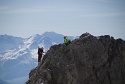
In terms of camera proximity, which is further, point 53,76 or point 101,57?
point 101,57

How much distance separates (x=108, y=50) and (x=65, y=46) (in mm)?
10222

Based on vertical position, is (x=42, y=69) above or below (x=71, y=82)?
above

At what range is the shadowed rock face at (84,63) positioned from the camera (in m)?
42.8

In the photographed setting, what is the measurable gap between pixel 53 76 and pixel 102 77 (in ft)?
36.3

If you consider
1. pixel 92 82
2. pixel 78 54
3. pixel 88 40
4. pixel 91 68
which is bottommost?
pixel 92 82

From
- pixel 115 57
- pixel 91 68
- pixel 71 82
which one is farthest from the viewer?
pixel 115 57

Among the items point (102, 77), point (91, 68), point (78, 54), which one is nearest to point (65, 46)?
point (78, 54)

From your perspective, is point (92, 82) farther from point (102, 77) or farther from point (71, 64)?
point (71, 64)

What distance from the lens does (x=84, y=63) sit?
45.6 m

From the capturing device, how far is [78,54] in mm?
46312

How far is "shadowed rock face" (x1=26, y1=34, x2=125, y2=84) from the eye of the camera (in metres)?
42.8

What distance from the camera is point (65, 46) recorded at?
47500 mm

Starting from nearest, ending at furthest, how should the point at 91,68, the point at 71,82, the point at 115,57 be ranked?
the point at 71,82
the point at 91,68
the point at 115,57

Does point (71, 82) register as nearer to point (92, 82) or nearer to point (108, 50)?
point (92, 82)
